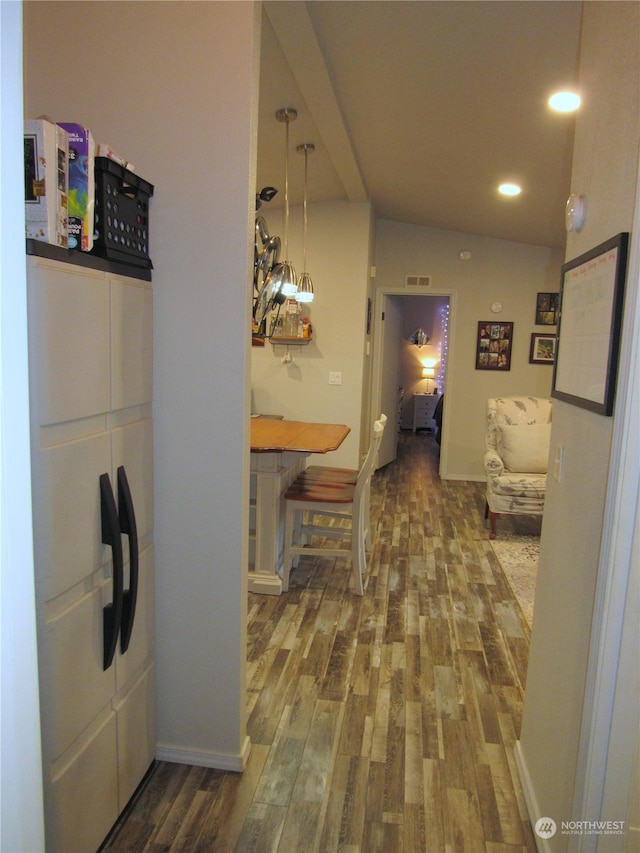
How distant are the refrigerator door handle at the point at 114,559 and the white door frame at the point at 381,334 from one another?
4912 millimetres

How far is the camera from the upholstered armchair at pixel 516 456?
4.34 meters

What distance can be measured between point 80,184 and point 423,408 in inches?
339

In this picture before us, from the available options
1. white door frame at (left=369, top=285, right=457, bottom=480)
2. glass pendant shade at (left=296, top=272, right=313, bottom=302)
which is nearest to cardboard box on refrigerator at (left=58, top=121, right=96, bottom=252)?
glass pendant shade at (left=296, top=272, right=313, bottom=302)

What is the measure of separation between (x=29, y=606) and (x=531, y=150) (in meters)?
3.68

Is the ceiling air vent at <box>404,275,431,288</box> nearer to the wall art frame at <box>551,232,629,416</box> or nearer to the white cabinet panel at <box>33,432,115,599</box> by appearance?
the wall art frame at <box>551,232,629,416</box>

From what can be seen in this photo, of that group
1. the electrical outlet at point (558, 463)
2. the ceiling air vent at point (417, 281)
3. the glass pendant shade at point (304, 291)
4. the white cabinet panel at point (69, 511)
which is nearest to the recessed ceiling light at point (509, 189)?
the glass pendant shade at point (304, 291)

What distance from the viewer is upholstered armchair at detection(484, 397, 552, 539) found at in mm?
4344

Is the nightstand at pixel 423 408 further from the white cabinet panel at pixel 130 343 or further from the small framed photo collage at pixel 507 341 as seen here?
the white cabinet panel at pixel 130 343

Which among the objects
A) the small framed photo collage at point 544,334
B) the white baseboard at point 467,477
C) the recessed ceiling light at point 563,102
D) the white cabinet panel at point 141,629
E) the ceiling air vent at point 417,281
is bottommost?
the white baseboard at point 467,477

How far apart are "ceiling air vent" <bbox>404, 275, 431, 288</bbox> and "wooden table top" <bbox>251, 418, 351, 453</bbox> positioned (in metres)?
2.85

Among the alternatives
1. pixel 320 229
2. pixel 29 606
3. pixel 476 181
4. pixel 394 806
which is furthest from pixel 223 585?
pixel 320 229

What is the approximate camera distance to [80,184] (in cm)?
136

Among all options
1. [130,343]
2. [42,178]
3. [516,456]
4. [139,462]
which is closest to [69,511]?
[139,462]

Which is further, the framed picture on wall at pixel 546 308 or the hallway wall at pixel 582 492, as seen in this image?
the framed picture on wall at pixel 546 308
